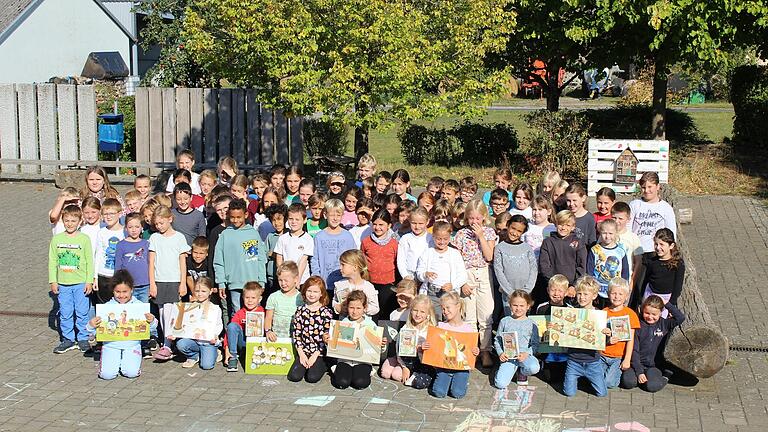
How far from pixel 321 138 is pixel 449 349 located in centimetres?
1320

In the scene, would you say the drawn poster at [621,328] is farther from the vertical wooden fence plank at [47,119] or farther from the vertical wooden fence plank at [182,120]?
the vertical wooden fence plank at [47,119]

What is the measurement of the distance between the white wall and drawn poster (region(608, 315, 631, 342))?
34.0 meters

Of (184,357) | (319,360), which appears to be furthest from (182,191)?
(319,360)

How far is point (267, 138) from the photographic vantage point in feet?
63.6

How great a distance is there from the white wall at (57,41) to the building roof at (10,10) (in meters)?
0.42

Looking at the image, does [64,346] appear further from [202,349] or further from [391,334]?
[391,334]

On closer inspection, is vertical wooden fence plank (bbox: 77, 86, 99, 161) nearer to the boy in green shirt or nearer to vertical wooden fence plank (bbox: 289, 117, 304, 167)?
vertical wooden fence plank (bbox: 289, 117, 304, 167)

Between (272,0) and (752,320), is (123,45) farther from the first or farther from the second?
A: (752,320)

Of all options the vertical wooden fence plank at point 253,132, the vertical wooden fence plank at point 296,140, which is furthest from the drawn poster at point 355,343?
the vertical wooden fence plank at point 253,132

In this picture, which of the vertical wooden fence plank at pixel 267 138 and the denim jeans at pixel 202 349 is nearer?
the denim jeans at pixel 202 349

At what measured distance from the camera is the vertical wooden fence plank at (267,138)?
19.3 meters

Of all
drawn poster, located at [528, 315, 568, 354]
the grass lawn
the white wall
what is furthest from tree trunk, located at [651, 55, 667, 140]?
the white wall

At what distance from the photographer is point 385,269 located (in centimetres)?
981

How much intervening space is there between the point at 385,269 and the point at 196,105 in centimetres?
1074
